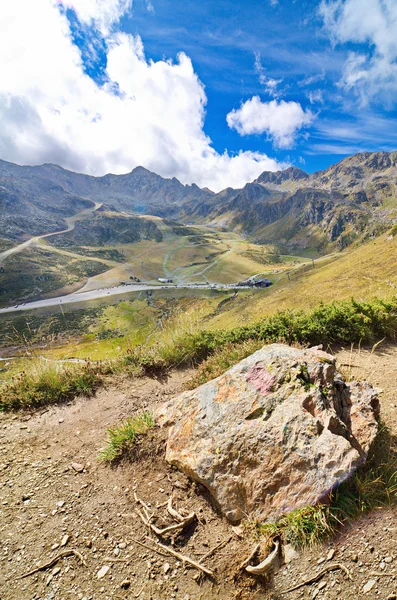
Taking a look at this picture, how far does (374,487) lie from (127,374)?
6.49 meters

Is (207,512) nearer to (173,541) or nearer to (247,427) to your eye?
(173,541)

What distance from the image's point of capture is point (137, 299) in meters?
157

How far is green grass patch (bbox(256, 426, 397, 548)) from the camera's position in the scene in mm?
3461

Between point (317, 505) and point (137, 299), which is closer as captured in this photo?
point (317, 505)

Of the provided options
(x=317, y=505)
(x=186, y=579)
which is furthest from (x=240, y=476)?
(x=186, y=579)

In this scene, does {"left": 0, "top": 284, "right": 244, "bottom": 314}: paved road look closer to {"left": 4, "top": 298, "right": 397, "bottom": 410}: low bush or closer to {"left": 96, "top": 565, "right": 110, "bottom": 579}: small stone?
{"left": 4, "top": 298, "right": 397, "bottom": 410}: low bush

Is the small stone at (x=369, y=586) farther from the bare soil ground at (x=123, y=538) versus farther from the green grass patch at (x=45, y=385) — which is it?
the green grass patch at (x=45, y=385)

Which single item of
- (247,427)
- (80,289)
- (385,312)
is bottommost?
(247,427)

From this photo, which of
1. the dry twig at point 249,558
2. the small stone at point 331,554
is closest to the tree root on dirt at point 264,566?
the dry twig at point 249,558

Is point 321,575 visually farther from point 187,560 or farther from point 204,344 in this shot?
point 204,344

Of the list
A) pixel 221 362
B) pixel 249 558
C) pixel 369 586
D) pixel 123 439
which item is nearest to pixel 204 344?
pixel 221 362

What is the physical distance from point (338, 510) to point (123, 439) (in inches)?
145

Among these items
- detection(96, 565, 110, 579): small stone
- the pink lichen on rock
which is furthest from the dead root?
the pink lichen on rock

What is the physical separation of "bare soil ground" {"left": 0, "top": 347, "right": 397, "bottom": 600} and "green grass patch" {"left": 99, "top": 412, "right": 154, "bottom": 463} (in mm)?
171
